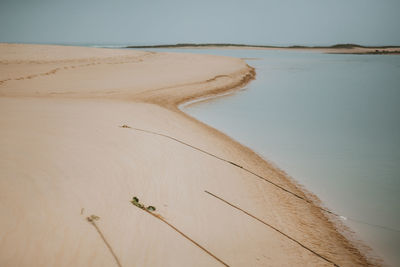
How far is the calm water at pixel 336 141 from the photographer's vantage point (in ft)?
14.1

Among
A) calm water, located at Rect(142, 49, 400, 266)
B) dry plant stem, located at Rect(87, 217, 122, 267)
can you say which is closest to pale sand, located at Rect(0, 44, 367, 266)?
dry plant stem, located at Rect(87, 217, 122, 267)

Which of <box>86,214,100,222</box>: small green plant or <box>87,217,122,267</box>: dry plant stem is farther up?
<box>86,214,100,222</box>: small green plant

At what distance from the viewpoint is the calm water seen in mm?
4297

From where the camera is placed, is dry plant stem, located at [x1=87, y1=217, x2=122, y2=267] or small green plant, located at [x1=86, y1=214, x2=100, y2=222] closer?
dry plant stem, located at [x1=87, y1=217, x2=122, y2=267]

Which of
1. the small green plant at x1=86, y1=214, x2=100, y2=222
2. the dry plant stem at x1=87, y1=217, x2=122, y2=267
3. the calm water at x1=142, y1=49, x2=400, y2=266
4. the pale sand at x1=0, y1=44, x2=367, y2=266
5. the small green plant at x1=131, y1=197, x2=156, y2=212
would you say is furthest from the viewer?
the calm water at x1=142, y1=49, x2=400, y2=266

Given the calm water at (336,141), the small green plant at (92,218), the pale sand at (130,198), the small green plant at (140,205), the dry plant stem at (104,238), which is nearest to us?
the dry plant stem at (104,238)

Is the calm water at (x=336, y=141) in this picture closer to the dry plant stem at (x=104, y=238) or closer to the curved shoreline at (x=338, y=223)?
the curved shoreline at (x=338, y=223)

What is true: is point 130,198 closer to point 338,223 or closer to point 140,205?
point 140,205

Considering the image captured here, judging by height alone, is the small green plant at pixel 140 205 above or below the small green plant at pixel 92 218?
below

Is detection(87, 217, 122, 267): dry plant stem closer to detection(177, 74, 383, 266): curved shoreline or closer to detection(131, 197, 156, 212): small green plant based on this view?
detection(131, 197, 156, 212): small green plant

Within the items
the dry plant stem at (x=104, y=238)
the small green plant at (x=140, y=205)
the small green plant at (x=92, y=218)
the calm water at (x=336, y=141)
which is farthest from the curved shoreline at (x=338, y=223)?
the small green plant at (x=92, y=218)

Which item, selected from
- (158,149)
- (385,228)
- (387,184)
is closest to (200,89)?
(158,149)

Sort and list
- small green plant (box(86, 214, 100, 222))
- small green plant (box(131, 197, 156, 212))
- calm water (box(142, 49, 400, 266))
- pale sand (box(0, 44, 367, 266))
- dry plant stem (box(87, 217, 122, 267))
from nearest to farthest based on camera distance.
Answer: dry plant stem (box(87, 217, 122, 267))
pale sand (box(0, 44, 367, 266))
small green plant (box(86, 214, 100, 222))
small green plant (box(131, 197, 156, 212))
calm water (box(142, 49, 400, 266))

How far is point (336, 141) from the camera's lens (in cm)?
752
